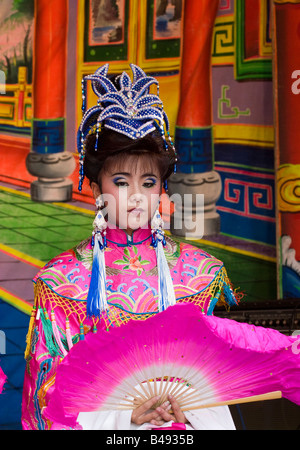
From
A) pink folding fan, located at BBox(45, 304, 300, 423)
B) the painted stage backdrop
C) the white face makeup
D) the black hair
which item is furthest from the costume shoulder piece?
the painted stage backdrop

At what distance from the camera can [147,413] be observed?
1.68m

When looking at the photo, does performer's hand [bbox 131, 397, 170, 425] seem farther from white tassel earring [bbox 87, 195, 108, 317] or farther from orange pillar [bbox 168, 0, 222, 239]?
orange pillar [bbox 168, 0, 222, 239]

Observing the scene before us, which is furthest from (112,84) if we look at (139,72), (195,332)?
(195,332)

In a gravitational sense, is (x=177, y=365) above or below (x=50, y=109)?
below

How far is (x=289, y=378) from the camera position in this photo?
1.61 m

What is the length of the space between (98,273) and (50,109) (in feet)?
4.93

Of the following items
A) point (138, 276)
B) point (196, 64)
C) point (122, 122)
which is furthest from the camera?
point (196, 64)

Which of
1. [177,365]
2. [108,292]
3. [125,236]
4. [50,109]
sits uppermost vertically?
[50,109]

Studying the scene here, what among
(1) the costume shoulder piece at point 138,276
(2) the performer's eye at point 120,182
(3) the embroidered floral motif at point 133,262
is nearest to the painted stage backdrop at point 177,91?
(1) the costume shoulder piece at point 138,276

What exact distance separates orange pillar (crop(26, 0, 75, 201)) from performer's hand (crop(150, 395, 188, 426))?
6.00 feet

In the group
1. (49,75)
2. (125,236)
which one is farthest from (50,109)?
(125,236)

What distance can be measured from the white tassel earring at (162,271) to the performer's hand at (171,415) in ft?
1.35

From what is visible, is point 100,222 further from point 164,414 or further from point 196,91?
point 196,91

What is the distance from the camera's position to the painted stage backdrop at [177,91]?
3225 millimetres
